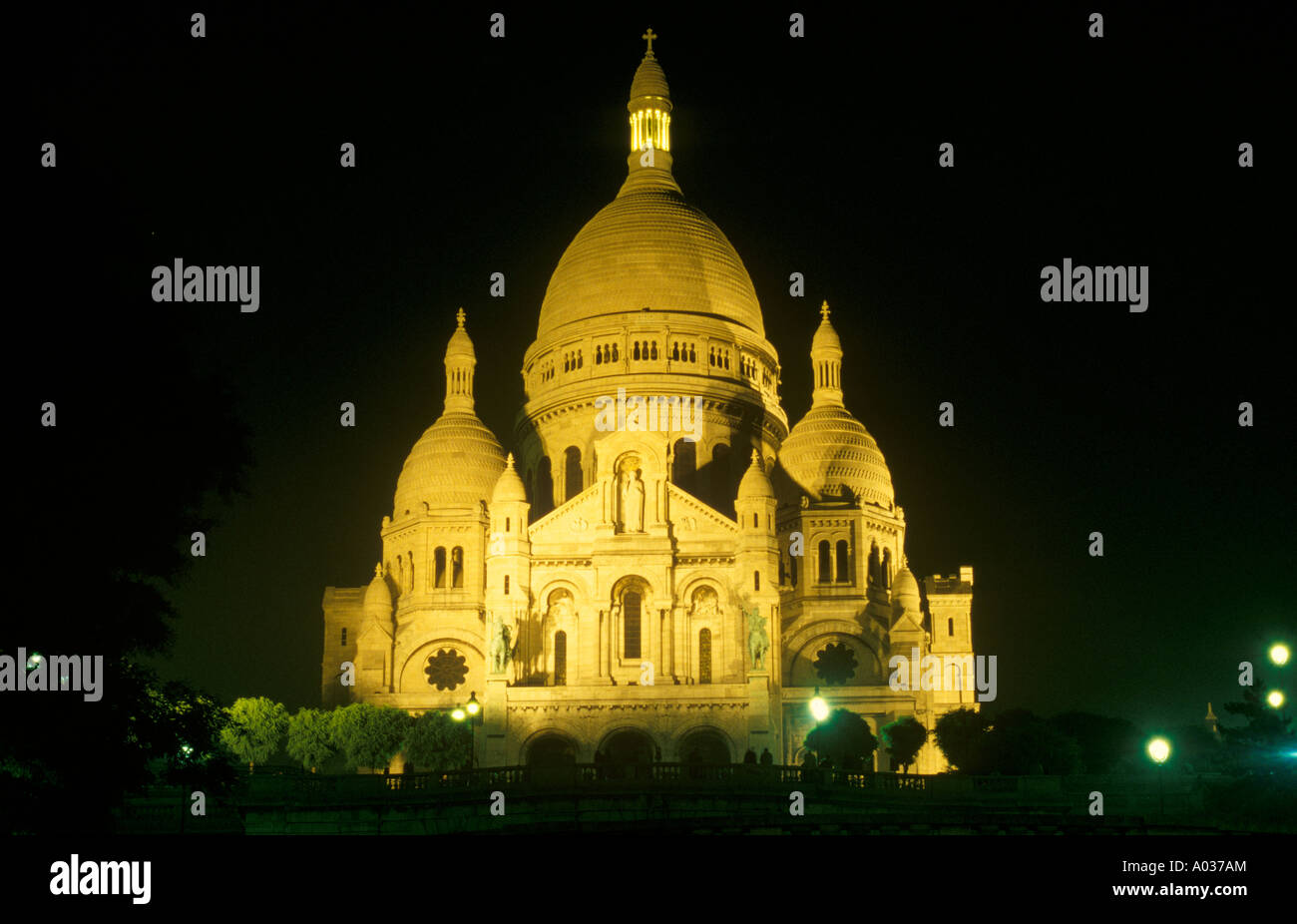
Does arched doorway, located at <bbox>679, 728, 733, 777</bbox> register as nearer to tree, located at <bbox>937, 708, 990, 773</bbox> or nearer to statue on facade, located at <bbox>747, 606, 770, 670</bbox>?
statue on facade, located at <bbox>747, 606, 770, 670</bbox>

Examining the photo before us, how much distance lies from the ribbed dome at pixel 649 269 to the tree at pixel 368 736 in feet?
92.4

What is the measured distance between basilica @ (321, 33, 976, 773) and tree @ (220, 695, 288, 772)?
312 inches

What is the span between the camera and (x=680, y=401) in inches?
3526

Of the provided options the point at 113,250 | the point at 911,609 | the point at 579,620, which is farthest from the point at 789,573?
the point at 113,250

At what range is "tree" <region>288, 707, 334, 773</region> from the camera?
235 feet

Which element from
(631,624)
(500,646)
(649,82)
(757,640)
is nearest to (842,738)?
(757,640)

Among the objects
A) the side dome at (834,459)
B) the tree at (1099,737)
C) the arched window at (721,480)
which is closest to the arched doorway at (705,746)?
the tree at (1099,737)

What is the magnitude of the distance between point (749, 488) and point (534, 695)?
12062 mm

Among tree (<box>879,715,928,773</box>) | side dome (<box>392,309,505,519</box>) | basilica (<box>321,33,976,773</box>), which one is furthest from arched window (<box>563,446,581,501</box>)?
tree (<box>879,715,928,773</box>)

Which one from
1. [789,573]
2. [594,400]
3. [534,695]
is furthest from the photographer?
[594,400]

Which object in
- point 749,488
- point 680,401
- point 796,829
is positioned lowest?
point 796,829

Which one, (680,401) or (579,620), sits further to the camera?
(680,401)
